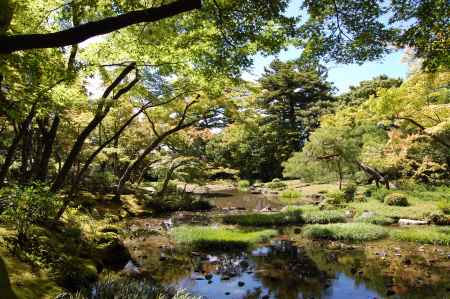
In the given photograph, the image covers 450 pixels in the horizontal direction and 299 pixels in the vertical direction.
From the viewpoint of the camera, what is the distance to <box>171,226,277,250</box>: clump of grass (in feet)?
41.5

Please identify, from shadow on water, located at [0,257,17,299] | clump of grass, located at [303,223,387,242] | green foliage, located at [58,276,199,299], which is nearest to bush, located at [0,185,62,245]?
green foliage, located at [58,276,199,299]

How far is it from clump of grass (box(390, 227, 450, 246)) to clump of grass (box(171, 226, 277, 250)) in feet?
15.5

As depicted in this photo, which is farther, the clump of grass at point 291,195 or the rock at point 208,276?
the clump of grass at point 291,195

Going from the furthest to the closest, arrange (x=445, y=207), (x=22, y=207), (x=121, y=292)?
(x=445, y=207) < (x=22, y=207) < (x=121, y=292)

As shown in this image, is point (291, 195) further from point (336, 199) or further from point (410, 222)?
point (410, 222)

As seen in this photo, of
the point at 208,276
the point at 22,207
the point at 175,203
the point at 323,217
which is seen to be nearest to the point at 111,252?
the point at 208,276

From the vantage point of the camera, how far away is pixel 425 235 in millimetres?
12891

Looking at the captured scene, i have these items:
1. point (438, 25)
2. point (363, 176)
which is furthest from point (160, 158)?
point (438, 25)

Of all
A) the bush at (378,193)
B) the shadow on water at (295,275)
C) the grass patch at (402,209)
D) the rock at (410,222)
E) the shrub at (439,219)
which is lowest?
the shadow on water at (295,275)

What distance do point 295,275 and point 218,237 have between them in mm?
4266

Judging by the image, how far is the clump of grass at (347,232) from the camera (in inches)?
528

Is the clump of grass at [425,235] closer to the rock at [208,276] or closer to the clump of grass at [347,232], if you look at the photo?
the clump of grass at [347,232]

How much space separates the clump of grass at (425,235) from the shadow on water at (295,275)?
2518 millimetres

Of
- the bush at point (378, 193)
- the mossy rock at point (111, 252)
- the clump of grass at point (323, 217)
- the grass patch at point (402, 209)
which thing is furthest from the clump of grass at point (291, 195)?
the mossy rock at point (111, 252)
